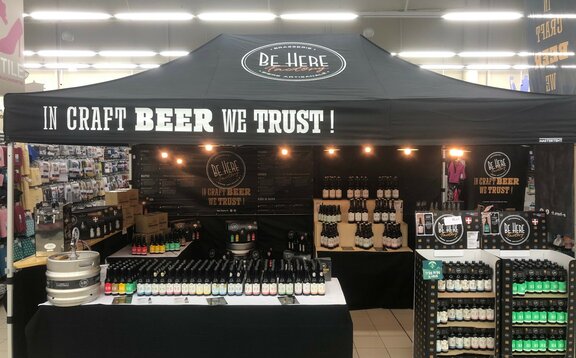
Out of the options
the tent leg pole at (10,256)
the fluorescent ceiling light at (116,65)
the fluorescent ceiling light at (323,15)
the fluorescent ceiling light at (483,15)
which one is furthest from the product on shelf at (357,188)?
the fluorescent ceiling light at (116,65)

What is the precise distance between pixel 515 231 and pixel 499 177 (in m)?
4.06

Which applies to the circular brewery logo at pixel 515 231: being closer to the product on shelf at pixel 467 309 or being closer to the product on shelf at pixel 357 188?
the product on shelf at pixel 467 309

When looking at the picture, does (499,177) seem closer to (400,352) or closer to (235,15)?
(400,352)

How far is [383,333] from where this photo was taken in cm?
507

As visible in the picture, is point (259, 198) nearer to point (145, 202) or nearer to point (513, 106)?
point (145, 202)

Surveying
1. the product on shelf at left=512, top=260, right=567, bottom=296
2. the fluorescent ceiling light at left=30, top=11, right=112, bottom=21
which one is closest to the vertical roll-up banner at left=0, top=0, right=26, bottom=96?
the fluorescent ceiling light at left=30, top=11, right=112, bottom=21

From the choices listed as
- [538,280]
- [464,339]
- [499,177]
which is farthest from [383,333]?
[499,177]

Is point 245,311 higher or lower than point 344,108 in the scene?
lower

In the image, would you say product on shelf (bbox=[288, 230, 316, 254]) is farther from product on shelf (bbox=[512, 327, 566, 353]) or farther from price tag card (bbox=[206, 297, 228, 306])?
product on shelf (bbox=[512, 327, 566, 353])

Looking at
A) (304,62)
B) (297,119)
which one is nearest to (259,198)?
(304,62)

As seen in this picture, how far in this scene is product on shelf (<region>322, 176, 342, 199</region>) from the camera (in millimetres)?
6191

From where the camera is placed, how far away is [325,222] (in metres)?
5.89

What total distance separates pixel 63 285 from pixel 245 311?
1385 millimetres

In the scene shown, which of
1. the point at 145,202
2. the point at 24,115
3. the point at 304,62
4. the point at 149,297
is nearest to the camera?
the point at 24,115
